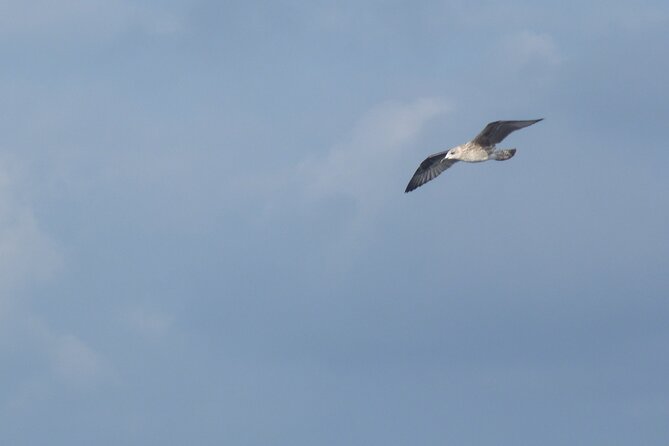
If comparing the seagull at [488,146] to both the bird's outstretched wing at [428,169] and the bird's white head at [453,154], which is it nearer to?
the bird's white head at [453,154]

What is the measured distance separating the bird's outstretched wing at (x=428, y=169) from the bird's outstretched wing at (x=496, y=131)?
6301 millimetres

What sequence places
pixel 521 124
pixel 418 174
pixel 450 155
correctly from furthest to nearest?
pixel 418 174
pixel 450 155
pixel 521 124

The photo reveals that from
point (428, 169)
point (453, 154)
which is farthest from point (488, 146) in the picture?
point (428, 169)

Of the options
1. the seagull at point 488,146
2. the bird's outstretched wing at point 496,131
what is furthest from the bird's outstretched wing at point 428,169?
the bird's outstretched wing at point 496,131

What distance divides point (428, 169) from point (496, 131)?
28.2ft

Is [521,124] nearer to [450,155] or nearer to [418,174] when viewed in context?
[450,155]

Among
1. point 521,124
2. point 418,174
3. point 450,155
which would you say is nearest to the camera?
point 521,124

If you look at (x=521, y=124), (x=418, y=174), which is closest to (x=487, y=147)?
(x=521, y=124)

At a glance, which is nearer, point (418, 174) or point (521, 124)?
point (521, 124)

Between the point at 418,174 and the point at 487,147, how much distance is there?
8279 millimetres

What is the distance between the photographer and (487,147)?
208ft

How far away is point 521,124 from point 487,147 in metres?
2.11

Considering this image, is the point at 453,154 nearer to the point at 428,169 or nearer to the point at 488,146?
the point at 488,146

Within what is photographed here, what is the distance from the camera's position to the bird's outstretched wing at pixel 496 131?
6178 centimetres
